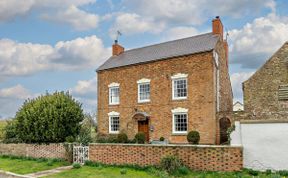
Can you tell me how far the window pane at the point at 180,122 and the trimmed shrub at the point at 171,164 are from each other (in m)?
11.2

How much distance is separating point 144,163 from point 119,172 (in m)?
1.50

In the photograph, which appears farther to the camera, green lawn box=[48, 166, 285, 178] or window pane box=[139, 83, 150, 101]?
window pane box=[139, 83, 150, 101]

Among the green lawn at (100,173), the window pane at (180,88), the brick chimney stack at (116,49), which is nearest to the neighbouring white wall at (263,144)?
the green lawn at (100,173)

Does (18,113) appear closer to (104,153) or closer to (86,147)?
(86,147)

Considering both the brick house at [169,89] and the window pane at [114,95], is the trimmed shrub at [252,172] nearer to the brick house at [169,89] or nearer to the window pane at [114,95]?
the brick house at [169,89]

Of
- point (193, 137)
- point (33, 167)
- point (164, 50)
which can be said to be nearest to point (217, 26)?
point (164, 50)

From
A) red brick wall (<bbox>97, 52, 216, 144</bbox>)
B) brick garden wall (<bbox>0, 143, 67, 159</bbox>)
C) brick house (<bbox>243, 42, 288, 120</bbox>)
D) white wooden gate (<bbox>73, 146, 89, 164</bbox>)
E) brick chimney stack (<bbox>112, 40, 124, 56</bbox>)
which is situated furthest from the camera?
brick chimney stack (<bbox>112, 40, 124, 56</bbox>)

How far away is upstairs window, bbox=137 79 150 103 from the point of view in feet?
91.5

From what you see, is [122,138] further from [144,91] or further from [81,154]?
[81,154]

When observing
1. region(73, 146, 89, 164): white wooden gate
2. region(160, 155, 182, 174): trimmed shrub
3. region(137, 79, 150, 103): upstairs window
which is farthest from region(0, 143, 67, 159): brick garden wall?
region(137, 79, 150, 103): upstairs window

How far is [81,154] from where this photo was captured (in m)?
18.3

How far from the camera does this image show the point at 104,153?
17328 mm

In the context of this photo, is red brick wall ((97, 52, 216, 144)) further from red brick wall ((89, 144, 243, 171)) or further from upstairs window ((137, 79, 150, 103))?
red brick wall ((89, 144, 243, 171))

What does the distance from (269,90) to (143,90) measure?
10965 mm
